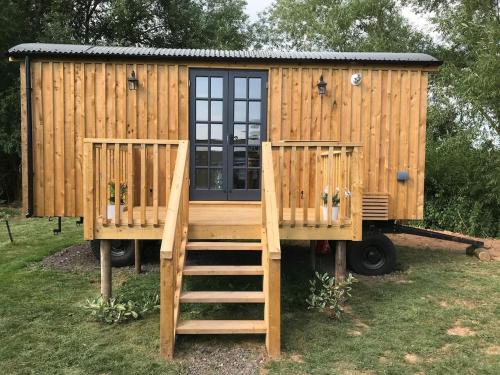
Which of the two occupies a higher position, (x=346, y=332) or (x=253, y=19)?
(x=253, y=19)

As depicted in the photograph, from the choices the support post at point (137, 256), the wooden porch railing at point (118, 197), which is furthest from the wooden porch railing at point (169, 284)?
the support post at point (137, 256)

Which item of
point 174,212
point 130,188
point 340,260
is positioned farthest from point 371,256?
point 130,188

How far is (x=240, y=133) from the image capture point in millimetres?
5949

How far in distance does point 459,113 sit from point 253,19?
13719 mm

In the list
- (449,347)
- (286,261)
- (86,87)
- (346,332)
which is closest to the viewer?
(449,347)

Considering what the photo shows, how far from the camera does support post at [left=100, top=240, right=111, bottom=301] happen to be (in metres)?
4.29

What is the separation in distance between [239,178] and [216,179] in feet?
1.03

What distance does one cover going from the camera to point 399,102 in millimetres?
5934

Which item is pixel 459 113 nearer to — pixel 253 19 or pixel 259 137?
pixel 259 137

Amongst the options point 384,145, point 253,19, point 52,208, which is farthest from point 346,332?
point 253,19

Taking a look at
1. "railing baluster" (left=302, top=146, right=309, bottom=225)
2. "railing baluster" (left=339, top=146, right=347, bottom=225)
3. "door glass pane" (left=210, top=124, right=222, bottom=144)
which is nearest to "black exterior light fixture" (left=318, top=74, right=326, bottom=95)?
"railing baluster" (left=302, top=146, right=309, bottom=225)

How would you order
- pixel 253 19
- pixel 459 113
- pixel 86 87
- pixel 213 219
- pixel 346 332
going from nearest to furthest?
pixel 346 332 → pixel 213 219 → pixel 86 87 → pixel 459 113 → pixel 253 19

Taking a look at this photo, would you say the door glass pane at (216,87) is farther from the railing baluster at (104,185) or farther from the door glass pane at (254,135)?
the railing baluster at (104,185)

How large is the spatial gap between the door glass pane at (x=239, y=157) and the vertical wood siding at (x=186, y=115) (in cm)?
44
